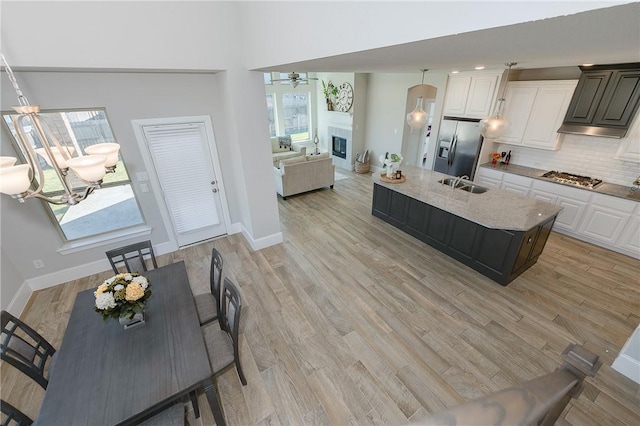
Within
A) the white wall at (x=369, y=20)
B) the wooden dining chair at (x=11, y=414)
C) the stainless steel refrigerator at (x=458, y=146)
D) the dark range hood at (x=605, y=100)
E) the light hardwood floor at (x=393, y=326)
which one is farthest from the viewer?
the stainless steel refrigerator at (x=458, y=146)

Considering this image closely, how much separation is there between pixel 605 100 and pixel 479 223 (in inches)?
115

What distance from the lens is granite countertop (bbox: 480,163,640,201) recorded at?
3816mm

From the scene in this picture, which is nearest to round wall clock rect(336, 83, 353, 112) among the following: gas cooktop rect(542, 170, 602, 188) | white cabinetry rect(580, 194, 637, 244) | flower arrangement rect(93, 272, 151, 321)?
gas cooktop rect(542, 170, 602, 188)

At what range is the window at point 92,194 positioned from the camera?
126 inches

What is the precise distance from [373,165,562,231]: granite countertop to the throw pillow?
507cm

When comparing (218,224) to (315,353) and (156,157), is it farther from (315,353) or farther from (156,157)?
(315,353)

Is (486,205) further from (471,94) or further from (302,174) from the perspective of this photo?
(302,174)

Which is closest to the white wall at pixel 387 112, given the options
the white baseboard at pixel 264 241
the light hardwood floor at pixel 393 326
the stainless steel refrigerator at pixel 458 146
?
the stainless steel refrigerator at pixel 458 146

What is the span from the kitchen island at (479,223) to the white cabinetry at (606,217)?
1.26 meters

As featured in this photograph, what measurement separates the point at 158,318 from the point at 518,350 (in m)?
3.49

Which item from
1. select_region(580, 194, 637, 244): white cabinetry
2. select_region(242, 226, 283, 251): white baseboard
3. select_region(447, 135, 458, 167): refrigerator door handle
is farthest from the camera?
select_region(447, 135, 458, 167): refrigerator door handle

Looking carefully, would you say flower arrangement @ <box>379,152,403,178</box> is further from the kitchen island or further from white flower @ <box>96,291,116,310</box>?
white flower @ <box>96,291,116,310</box>

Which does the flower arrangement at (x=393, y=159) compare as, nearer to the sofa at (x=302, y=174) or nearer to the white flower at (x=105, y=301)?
the sofa at (x=302, y=174)

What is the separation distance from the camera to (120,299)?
187 centimetres
